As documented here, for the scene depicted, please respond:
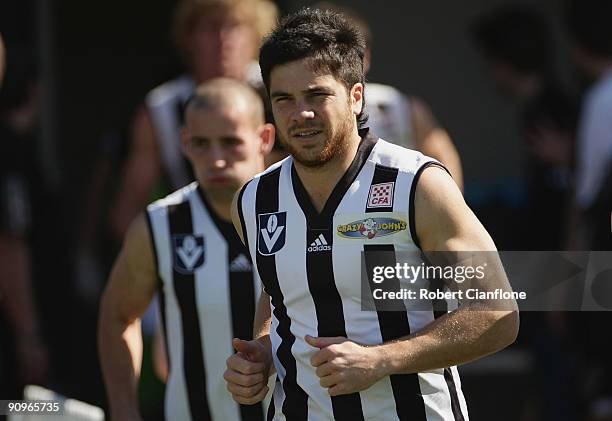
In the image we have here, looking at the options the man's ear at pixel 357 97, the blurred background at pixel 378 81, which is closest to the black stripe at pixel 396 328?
the man's ear at pixel 357 97

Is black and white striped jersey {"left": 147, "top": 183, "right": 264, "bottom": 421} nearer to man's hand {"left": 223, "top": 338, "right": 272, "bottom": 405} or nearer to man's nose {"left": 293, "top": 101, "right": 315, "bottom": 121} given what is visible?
man's hand {"left": 223, "top": 338, "right": 272, "bottom": 405}

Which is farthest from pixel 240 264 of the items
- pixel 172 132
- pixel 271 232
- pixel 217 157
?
pixel 172 132

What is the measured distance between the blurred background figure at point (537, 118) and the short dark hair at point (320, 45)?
12.0 feet

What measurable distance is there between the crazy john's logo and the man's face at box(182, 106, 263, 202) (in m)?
1.05

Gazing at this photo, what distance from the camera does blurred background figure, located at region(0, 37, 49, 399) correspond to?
6.94 metres

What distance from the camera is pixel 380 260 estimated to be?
3.86m

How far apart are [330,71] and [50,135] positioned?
222 inches

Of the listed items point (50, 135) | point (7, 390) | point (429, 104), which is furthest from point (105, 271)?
point (429, 104)

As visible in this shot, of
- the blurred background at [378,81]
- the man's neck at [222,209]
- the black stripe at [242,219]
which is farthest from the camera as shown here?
the blurred background at [378,81]

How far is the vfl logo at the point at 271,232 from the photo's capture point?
4.03 meters

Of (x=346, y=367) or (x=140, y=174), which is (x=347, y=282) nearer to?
(x=346, y=367)

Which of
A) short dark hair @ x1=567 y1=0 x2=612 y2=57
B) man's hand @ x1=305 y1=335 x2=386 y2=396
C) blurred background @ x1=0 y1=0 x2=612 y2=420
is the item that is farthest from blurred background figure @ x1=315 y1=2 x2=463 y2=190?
man's hand @ x1=305 y1=335 x2=386 y2=396

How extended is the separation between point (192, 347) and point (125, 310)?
283 millimetres

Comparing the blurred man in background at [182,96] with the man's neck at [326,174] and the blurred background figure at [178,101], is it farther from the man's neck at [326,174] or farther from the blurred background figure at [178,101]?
the man's neck at [326,174]
